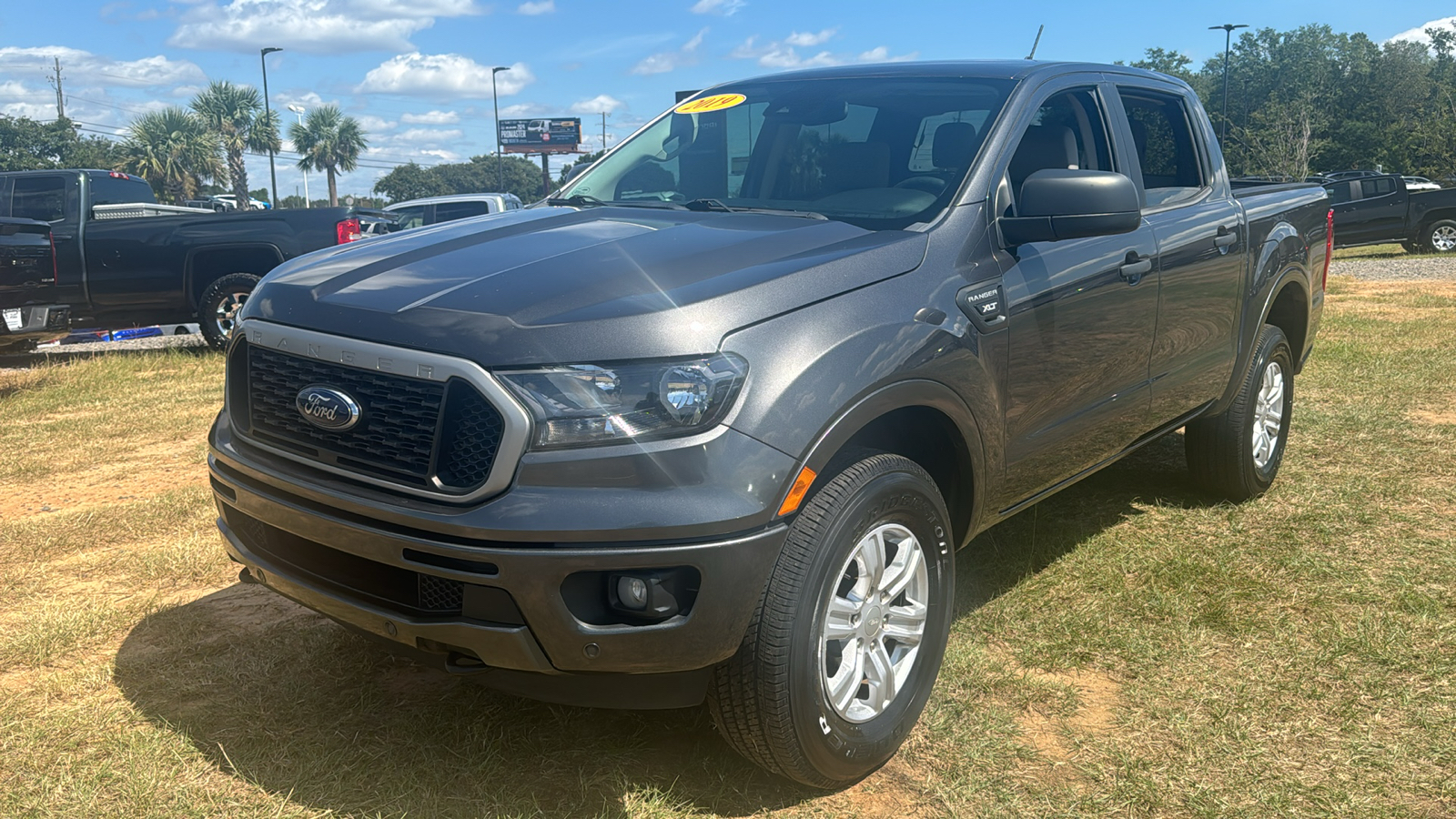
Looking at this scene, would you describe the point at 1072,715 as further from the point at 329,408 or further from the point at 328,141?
the point at 328,141

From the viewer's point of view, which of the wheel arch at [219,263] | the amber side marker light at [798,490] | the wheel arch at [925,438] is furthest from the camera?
the wheel arch at [219,263]

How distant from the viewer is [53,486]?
5.77 m

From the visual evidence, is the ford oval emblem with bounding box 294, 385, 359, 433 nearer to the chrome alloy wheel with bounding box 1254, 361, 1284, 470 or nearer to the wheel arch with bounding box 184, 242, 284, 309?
the chrome alloy wheel with bounding box 1254, 361, 1284, 470

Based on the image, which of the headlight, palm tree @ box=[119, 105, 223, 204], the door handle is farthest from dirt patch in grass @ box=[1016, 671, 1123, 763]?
palm tree @ box=[119, 105, 223, 204]

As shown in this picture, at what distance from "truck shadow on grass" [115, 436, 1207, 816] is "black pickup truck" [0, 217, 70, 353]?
6.06 metres

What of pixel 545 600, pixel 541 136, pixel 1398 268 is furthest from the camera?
pixel 541 136

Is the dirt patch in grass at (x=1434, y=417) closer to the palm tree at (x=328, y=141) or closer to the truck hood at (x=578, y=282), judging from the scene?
the truck hood at (x=578, y=282)

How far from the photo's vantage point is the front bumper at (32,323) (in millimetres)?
8680

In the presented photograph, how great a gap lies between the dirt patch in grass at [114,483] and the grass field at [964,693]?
6 centimetres

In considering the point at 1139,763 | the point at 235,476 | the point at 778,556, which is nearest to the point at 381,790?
the point at 235,476

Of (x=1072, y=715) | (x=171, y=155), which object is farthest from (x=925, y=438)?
(x=171, y=155)

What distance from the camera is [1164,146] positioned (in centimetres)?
469

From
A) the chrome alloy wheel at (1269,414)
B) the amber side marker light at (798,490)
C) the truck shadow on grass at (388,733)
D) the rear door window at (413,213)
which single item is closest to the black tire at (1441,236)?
the rear door window at (413,213)

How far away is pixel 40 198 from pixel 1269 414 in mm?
11537
